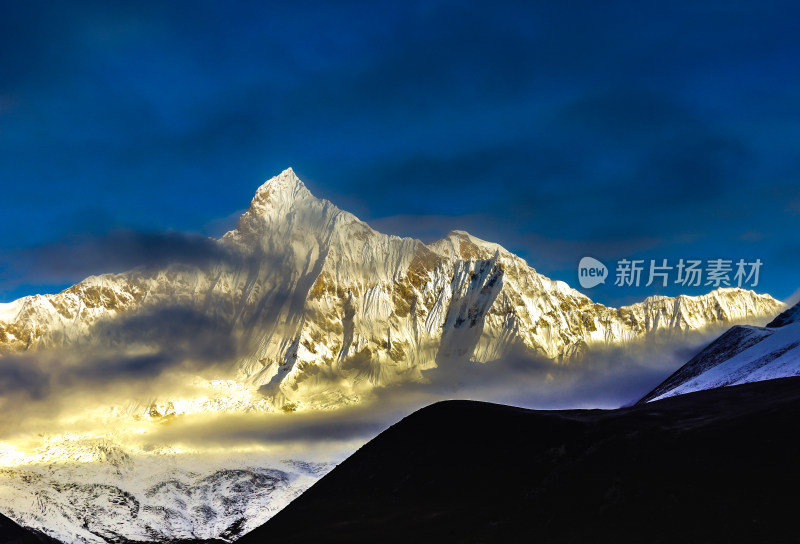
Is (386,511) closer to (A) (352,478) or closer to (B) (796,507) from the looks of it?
(A) (352,478)

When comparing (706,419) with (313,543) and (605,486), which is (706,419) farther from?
(313,543)

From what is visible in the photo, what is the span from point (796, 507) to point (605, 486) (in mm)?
20667

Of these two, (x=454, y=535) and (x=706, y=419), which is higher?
(x=706, y=419)

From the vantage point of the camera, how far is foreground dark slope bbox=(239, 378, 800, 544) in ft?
243

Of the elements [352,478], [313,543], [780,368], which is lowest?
[313,543]

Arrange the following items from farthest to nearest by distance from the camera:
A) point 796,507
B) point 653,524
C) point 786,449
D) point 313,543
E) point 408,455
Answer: point 408,455 → point 313,543 → point 786,449 → point 653,524 → point 796,507

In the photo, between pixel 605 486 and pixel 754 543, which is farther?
pixel 605 486

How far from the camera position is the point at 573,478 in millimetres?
90375

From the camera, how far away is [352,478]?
115 meters

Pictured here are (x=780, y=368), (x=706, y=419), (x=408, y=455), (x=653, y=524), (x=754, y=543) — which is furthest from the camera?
(x=780, y=368)

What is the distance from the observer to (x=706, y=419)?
318 feet

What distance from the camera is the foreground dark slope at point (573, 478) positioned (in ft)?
243

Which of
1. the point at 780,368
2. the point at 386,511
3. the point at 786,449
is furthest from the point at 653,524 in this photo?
the point at 780,368

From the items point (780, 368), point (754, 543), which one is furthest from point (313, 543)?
point (780, 368)
